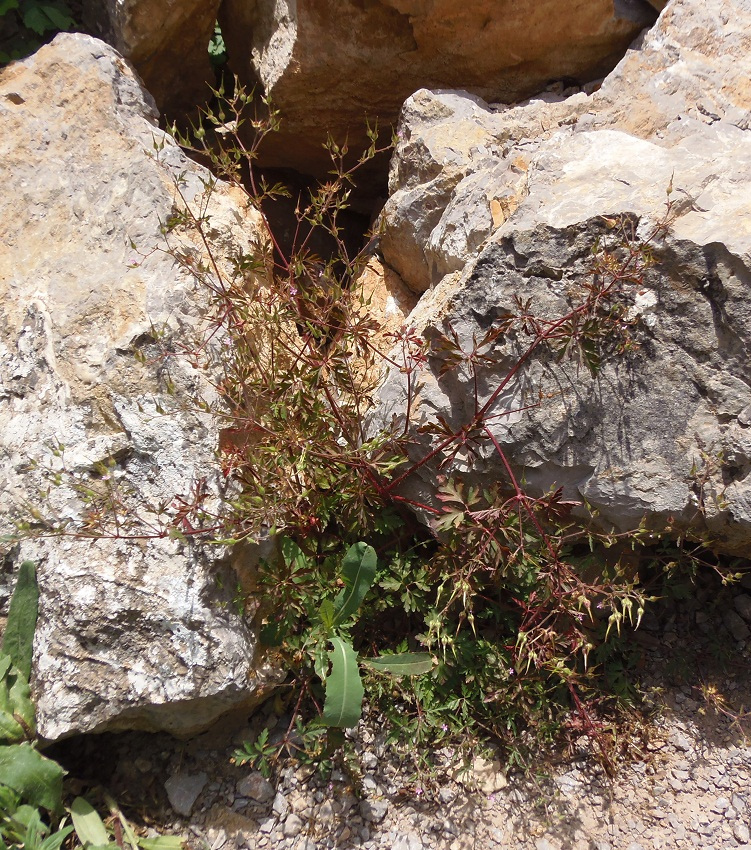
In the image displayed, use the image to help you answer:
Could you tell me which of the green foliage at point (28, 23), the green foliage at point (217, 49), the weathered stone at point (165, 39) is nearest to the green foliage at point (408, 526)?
the weathered stone at point (165, 39)

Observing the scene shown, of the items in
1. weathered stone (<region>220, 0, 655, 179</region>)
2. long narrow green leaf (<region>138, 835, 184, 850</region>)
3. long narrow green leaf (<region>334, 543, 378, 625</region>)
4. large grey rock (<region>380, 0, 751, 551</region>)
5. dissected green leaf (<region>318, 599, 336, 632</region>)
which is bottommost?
long narrow green leaf (<region>138, 835, 184, 850</region>)

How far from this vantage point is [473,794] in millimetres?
2695

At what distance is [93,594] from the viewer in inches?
98.8

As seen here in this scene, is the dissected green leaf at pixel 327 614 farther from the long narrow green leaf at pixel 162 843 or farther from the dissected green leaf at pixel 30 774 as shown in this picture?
the dissected green leaf at pixel 30 774

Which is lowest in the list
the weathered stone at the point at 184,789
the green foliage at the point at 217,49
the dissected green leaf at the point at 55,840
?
the weathered stone at the point at 184,789

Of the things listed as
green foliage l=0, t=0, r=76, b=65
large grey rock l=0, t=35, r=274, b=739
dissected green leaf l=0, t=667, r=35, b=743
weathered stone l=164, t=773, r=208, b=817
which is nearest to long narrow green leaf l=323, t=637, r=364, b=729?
large grey rock l=0, t=35, r=274, b=739

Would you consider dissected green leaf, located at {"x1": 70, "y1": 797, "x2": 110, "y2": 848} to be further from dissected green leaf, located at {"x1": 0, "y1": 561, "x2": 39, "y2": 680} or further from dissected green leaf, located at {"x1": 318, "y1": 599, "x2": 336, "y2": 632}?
dissected green leaf, located at {"x1": 318, "y1": 599, "x2": 336, "y2": 632}

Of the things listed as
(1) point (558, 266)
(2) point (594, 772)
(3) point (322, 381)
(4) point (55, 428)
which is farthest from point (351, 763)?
(1) point (558, 266)

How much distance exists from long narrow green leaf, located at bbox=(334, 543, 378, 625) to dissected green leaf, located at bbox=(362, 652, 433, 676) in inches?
8.7

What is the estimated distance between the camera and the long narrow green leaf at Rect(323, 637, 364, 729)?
97.6 inches

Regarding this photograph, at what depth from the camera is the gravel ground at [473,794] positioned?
260cm

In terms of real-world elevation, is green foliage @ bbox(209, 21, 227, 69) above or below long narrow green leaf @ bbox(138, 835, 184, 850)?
above

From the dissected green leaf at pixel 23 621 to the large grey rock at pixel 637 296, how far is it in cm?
148

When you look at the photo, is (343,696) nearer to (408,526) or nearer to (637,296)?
(408,526)
